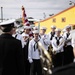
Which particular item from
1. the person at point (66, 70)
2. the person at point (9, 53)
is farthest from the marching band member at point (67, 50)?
the person at point (66, 70)

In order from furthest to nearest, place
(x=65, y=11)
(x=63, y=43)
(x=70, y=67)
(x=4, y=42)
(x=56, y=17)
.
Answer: (x=56, y=17), (x=65, y=11), (x=63, y=43), (x=4, y=42), (x=70, y=67)

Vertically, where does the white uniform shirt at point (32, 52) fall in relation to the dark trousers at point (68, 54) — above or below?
above

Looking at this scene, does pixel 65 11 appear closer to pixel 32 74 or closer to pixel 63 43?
pixel 63 43

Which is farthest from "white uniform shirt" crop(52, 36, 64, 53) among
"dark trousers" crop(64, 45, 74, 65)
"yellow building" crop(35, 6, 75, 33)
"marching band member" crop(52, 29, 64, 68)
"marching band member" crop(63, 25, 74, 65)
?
"yellow building" crop(35, 6, 75, 33)

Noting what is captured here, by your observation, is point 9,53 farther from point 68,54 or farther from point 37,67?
point 68,54

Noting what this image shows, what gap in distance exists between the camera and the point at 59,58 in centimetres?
1127

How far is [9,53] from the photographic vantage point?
198 inches

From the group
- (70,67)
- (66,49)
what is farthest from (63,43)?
(70,67)

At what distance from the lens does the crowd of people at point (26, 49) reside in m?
5.02

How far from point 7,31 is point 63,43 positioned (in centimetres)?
607

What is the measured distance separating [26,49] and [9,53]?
4.48 metres

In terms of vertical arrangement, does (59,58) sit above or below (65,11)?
below

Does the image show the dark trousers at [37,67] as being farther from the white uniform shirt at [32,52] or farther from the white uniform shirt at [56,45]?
the white uniform shirt at [56,45]

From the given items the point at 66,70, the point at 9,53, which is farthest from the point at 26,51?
the point at 66,70
